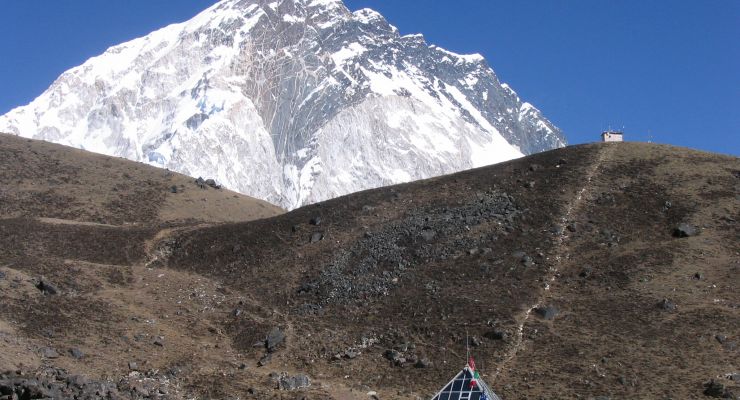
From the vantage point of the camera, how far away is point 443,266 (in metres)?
68.4

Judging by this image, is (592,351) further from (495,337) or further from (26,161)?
(26,161)

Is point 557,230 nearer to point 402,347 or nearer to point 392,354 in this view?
point 402,347

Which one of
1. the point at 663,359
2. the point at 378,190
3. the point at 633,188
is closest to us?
the point at 663,359

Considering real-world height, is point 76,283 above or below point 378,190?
below

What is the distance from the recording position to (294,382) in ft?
171

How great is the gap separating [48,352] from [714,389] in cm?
3479

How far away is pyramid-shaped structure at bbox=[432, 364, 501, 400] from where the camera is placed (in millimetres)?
37469

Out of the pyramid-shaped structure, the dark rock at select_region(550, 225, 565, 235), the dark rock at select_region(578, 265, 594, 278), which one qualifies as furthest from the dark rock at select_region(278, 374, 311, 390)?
the dark rock at select_region(550, 225, 565, 235)

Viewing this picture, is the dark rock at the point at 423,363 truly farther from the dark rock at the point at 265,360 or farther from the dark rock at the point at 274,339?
the dark rock at the point at 274,339

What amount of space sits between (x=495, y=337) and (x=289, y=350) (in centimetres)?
1276

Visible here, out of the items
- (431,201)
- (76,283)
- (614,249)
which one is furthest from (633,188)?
(76,283)

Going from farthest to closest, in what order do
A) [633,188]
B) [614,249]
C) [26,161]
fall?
1. [26,161]
2. [633,188]
3. [614,249]

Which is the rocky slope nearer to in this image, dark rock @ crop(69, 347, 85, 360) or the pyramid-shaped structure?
dark rock @ crop(69, 347, 85, 360)

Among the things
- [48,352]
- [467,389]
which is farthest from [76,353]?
[467,389]
